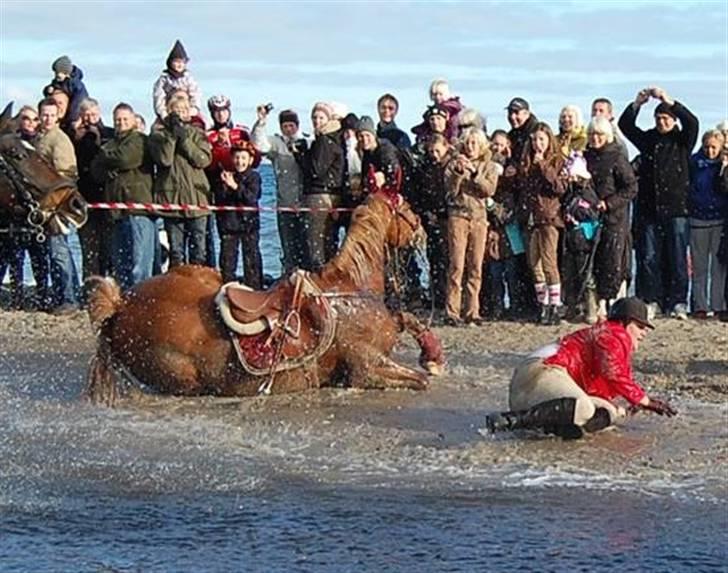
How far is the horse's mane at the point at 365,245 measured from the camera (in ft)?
39.1

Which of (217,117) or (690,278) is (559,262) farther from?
(217,117)

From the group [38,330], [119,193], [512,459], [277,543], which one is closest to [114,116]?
[119,193]

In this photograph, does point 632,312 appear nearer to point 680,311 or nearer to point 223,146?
point 680,311

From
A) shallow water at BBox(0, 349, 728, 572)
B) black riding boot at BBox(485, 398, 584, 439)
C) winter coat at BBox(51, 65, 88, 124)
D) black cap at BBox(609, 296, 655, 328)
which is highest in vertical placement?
winter coat at BBox(51, 65, 88, 124)

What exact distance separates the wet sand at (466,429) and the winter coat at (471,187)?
159 centimetres

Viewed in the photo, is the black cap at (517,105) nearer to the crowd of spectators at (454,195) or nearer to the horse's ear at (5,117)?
the crowd of spectators at (454,195)

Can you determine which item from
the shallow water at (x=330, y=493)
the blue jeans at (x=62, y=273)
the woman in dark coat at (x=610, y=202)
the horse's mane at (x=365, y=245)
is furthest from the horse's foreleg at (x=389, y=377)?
the blue jeans at (x=62, y=273)

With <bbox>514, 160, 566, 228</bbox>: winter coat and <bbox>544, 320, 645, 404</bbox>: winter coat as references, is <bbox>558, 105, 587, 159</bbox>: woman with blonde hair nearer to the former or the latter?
<bbox>514, 160, 566, 228</bbox>: winter coat

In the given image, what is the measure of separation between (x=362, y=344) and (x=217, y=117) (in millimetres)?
5455

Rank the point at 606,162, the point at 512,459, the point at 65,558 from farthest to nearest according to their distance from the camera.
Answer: the point at 606,162, the point at 512,459, the point at 65,558

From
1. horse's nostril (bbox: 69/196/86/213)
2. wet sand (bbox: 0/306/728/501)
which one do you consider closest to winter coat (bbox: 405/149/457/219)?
wet sand (bbox: 0/306/728/501)

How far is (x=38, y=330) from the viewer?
15.3 m

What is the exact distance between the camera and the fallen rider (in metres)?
9.50

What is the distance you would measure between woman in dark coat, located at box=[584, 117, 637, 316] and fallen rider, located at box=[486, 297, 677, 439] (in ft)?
17.3
